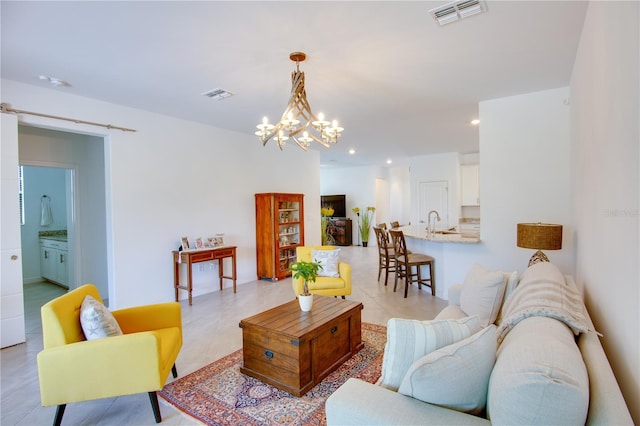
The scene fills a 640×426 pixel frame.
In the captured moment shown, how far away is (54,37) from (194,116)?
223cm

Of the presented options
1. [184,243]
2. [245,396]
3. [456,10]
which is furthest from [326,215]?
[456,10]

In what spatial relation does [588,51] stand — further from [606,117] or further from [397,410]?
[397,410]

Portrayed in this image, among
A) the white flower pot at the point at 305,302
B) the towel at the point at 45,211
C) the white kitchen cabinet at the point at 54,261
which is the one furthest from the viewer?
the towel at the point at 45,211

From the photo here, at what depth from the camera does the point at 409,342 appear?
1.36 meters

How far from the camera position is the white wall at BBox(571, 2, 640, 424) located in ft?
3.88

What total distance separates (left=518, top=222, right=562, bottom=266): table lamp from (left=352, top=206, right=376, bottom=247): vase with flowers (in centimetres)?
749

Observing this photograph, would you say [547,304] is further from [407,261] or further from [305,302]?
[407,261]

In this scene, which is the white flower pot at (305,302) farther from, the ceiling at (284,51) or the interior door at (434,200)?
the interior door at (434,200)

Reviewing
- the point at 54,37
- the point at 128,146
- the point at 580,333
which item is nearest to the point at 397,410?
the point at 580,333

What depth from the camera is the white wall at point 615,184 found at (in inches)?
46.6

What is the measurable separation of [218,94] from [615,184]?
369 centimetres

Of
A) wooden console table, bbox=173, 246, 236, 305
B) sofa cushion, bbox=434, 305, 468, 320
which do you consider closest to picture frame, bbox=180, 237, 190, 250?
wooden console table, bbox=173, 246, 236, 305

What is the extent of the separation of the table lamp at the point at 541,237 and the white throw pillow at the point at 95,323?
3.57 metres

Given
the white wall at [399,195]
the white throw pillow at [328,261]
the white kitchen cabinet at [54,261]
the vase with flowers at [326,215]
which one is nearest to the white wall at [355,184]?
the white wall at [399,195]
